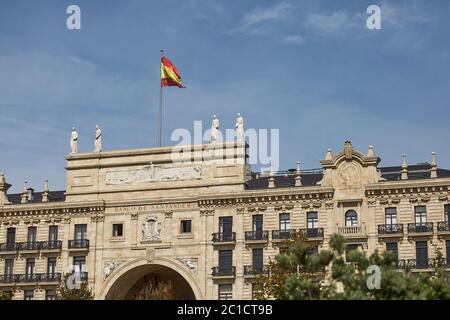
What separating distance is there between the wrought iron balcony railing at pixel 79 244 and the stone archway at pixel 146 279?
3.17m

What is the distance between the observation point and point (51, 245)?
6894 centimetres

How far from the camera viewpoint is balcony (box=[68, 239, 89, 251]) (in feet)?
222

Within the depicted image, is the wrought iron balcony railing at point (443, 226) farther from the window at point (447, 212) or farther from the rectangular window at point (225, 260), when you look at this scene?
the rectangular window at point (225, 260)

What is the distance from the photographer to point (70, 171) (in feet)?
231

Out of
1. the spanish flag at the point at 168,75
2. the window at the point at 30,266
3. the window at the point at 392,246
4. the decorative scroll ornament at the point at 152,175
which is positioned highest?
the spanish flag at the point at 168,75

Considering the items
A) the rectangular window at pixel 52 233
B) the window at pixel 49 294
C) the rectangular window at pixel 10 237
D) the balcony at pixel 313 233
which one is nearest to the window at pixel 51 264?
the rectangular window at pixel 52 233

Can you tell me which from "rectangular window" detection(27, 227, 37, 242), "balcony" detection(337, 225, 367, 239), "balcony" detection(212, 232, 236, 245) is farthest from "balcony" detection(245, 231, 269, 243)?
"rectangular window" detection(27, 227, 37, 242)

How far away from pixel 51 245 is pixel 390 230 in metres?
26.3

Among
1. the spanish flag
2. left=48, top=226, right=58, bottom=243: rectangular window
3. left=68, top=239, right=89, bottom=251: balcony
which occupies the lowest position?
left=68, top=239, right=89, bottom=251: balcony

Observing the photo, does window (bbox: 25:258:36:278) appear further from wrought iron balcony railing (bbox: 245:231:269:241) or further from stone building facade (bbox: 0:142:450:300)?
wrought iron balcony railing (bbox: 245:231:269:241)

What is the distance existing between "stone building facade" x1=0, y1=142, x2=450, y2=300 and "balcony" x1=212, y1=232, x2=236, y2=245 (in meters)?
0.07

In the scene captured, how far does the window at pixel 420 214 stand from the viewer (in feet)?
201
